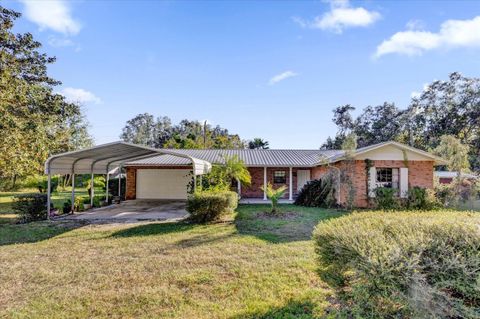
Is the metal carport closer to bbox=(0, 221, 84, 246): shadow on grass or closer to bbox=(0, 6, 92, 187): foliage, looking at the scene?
bbox=(0, 221, 84, 246): shadow on grass

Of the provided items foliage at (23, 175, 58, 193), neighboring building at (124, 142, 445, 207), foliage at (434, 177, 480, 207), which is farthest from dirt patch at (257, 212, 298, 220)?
foliage at (23, 175, 58, 193)

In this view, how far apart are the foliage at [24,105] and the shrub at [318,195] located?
15.3 metres

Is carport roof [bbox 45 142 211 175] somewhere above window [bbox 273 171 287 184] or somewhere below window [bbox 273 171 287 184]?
above

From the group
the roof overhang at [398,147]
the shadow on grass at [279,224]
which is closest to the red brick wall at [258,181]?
the roof overhang at [398,147]

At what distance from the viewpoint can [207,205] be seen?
38.1 ft

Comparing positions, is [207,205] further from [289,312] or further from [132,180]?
[132,180]

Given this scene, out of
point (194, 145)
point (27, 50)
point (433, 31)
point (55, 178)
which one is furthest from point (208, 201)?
point (55, 178)

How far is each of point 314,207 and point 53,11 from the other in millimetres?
15023

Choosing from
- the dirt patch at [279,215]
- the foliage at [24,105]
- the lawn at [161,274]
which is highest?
the foliage at [24,105]

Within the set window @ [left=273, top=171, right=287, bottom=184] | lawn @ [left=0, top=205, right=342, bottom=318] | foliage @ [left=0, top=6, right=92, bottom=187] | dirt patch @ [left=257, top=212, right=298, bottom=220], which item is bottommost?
lawn @ [left=0, top=205, right=342, bottom=318]

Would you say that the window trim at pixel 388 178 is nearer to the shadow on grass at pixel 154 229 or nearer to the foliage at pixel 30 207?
the shadow on grass at pixel 154 229

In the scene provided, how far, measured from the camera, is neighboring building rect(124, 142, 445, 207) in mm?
17125

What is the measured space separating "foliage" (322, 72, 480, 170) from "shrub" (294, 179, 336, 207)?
20343mm

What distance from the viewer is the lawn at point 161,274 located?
182 inches
